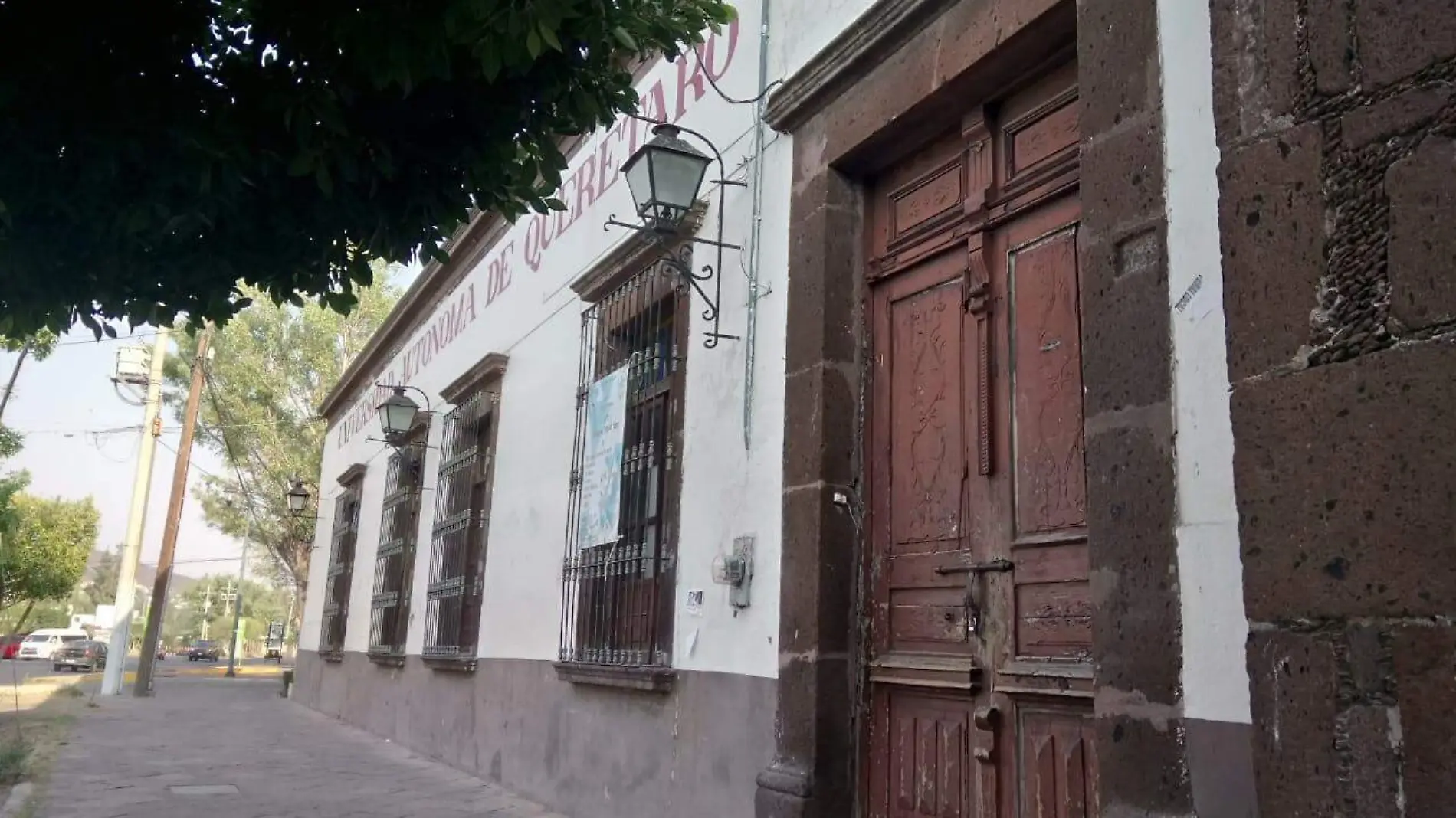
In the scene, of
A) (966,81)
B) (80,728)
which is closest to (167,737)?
(80,728)

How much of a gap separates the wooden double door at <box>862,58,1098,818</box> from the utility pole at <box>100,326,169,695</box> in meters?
16.8

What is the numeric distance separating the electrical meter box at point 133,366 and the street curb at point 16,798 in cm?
1467

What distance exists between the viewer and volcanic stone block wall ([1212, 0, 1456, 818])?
1.81 m

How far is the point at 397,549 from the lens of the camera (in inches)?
448

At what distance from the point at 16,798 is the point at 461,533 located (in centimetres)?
354

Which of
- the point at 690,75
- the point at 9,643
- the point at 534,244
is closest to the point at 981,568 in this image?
the point at 690,75

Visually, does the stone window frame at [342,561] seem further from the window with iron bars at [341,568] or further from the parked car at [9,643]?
the parked car at [9,643]

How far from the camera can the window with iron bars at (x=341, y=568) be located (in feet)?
46.5

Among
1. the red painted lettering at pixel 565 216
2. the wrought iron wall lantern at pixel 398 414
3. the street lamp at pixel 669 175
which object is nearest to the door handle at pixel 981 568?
the street lamp at pixel 669 175

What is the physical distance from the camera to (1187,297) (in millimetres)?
2836

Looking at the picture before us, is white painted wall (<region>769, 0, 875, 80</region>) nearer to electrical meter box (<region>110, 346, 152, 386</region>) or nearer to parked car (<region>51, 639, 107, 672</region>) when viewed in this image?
electrical meter box (<region>110, 346, 152, 386</region>)

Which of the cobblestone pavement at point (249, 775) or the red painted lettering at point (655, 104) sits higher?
the red painted lettering at point (655, 104)

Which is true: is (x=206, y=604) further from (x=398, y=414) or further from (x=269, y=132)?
(x=269, y=132)

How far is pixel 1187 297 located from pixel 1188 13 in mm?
775
